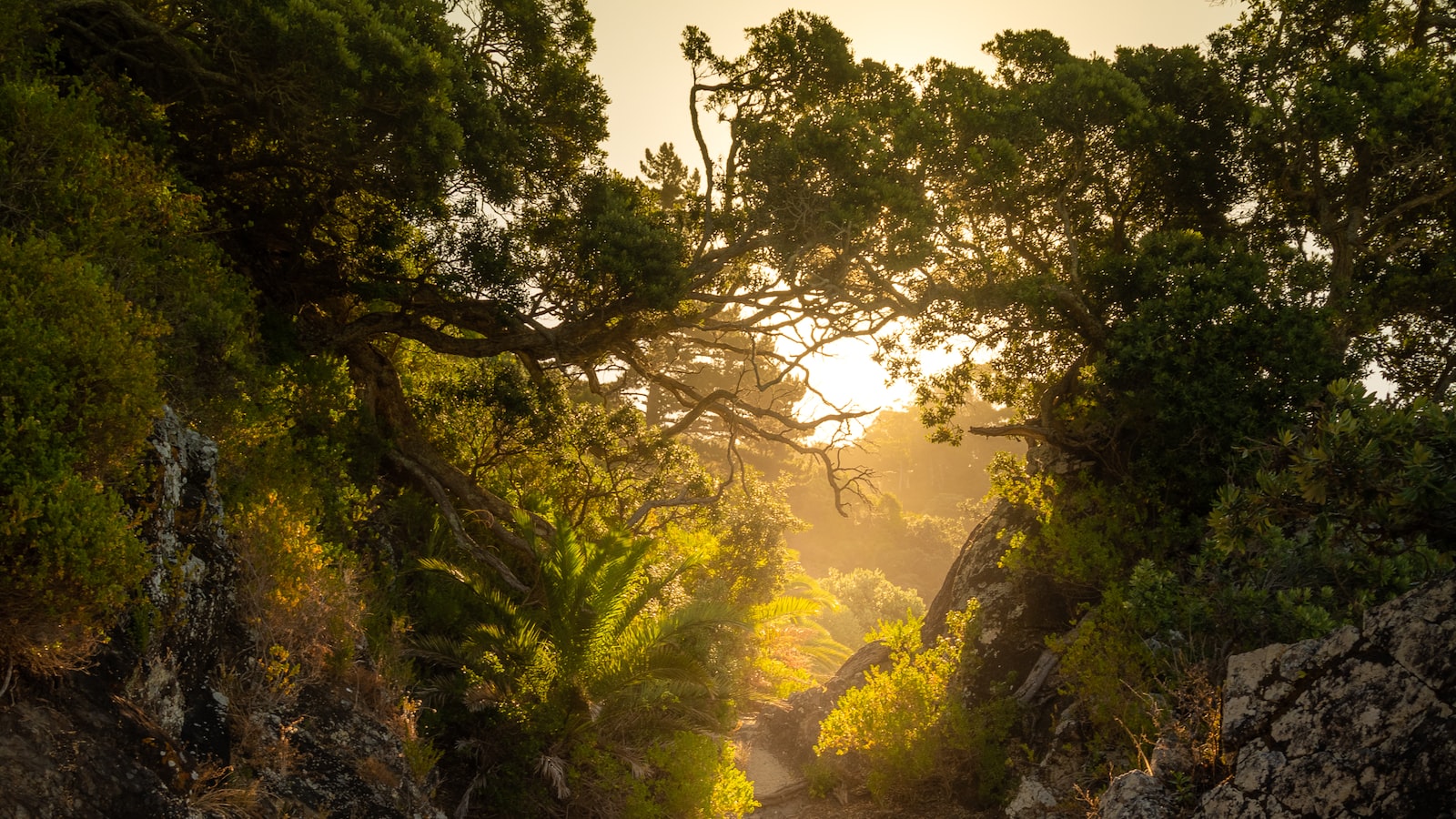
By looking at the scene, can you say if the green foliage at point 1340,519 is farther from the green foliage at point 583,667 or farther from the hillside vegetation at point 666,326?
the green foliage at point 583,667

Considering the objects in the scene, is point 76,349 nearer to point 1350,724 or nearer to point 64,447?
point 64,447

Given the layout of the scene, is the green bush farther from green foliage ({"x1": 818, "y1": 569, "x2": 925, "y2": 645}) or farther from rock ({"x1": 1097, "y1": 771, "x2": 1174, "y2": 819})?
green foliage ({"x1": 818, "y1": 569, "x2": 925, "y2": 645})

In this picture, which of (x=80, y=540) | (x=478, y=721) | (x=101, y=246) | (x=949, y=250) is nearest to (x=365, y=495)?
(x=478, y=721)

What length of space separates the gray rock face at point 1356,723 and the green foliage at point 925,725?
600 cm

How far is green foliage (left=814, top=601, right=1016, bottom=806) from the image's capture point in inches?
476

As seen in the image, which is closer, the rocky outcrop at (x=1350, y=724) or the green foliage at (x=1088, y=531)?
the rocky outcrop at (x=1350, y=724)

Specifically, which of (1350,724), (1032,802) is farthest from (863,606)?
(1350,724)

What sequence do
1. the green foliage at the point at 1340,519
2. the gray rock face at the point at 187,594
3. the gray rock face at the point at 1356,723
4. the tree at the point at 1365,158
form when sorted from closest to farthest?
the gray rock face at the point at 1356,723, the green foliage at the point at 1340,519, the gray rock face at the point at 187,594, the tree at the point at 1365,158

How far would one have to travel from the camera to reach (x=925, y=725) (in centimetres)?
1242

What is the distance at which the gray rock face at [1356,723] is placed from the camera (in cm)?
510

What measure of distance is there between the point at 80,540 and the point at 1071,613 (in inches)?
507

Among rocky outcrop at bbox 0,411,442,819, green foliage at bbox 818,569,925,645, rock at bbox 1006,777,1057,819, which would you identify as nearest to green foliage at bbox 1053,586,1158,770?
rock at bbox 1006,777,1057,819

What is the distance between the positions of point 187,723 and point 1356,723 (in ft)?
28.8

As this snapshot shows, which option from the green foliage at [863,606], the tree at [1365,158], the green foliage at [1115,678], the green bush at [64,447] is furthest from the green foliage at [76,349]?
the green foliage at [863,606]
